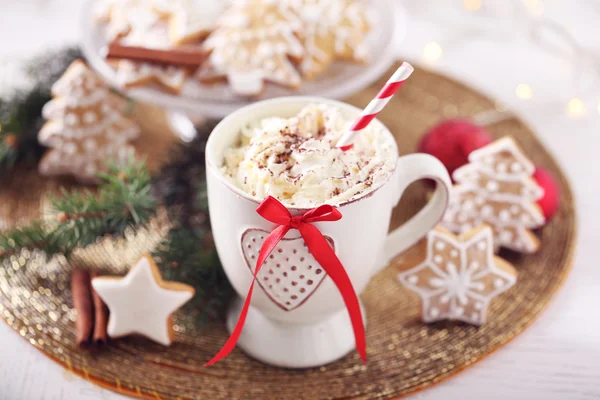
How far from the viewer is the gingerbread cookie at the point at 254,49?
45.6 inches

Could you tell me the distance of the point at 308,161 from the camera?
817mm

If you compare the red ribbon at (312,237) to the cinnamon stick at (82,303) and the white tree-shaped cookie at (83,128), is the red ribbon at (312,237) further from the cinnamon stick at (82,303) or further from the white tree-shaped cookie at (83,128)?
the white tree-shaped cookie at (83,128)

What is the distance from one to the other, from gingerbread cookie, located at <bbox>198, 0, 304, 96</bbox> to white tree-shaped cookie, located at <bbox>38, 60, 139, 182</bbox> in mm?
216

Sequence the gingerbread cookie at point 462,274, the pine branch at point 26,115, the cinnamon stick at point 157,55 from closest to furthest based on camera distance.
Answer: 1. the gingerbread cookie at point 462,274
2. the cinnamon stick at point 157,55
3. the pine branch at point 26,115

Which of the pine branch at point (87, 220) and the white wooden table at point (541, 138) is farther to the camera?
the pine branch at point (87, 220)

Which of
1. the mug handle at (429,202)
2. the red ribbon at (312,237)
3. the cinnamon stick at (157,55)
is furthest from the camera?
the cinnamon stick at (157,55)

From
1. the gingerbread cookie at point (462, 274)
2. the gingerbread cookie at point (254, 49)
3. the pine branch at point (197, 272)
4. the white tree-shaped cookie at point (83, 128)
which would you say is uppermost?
the gingerbread cookie at point (254, 49)

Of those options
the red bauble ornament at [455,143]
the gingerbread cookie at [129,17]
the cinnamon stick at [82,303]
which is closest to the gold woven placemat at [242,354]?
the cinnamon stick at [82,303]

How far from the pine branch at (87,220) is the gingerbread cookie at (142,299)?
0.11 m

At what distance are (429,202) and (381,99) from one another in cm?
22

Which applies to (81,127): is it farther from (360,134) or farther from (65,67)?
(360,134)

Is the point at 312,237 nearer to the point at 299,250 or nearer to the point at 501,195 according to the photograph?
the point at 299,250

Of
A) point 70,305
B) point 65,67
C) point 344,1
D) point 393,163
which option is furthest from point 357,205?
point 65,67

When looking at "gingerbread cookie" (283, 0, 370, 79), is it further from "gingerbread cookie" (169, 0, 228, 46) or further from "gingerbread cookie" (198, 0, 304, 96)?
"gingerbread cookie" (169, 0, 228, 46)
